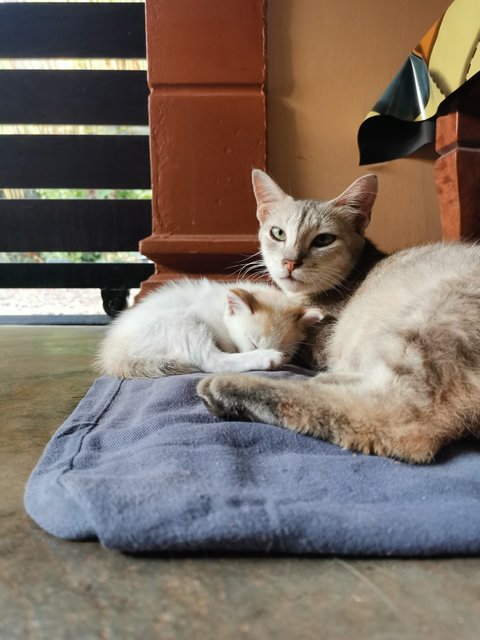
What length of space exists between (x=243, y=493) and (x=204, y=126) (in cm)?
192

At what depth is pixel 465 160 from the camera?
1.64 metres

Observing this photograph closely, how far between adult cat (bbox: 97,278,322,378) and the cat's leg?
0.47 metres

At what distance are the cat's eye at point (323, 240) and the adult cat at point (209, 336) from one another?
20 cm

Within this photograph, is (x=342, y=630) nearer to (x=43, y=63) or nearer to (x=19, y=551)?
(x=19, y=551)

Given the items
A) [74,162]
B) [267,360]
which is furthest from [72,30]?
[267,360]

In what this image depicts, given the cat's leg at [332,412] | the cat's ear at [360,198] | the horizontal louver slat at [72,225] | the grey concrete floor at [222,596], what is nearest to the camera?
the grey concrete floor at [222,596]

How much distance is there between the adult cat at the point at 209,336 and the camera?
155cm

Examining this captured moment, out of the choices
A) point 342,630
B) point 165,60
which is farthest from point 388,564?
point 165,60

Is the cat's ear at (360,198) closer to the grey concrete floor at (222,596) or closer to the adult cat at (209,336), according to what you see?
the adult cat at (209,336)

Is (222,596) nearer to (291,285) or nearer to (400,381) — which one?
(400,381)

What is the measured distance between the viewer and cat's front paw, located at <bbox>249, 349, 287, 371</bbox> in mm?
1492

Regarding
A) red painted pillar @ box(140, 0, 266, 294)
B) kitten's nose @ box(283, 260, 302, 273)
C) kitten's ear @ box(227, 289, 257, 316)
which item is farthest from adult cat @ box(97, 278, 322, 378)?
red painted pillar @ box(140, 0, 266, 294)

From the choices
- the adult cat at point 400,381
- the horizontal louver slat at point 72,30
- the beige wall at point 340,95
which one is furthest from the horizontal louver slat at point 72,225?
the adult cat at point 400,381

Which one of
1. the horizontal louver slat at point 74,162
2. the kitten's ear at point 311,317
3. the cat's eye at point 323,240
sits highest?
the horizontal louver slat at point 74,162
